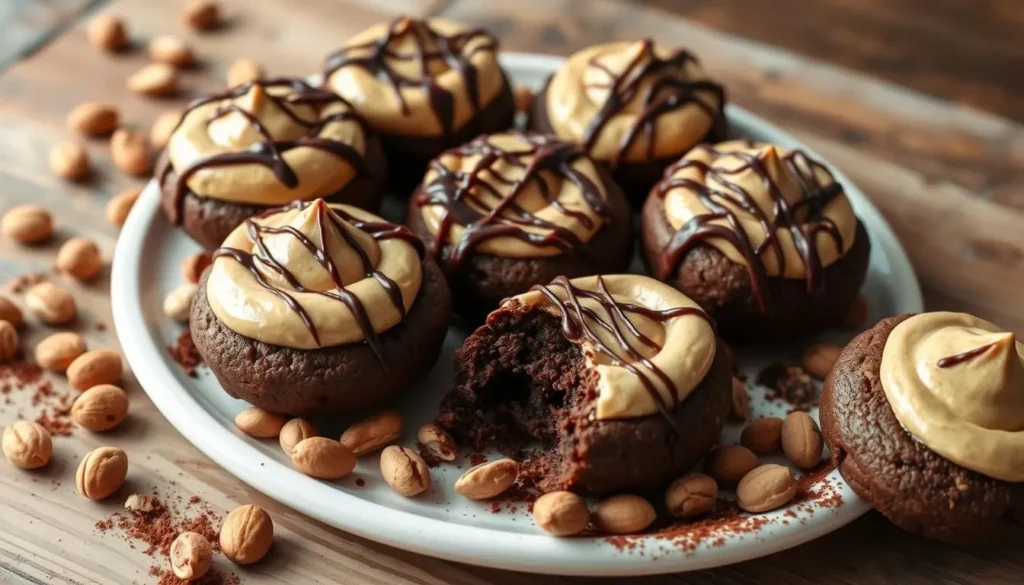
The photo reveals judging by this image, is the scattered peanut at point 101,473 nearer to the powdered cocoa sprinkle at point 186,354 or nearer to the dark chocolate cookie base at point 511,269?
the powdered cocoa sprinkle at point 186,354

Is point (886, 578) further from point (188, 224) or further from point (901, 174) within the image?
point (188, 224)

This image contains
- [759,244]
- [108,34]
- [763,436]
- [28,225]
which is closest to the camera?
[763,436]

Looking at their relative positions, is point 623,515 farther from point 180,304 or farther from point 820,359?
point 180,304

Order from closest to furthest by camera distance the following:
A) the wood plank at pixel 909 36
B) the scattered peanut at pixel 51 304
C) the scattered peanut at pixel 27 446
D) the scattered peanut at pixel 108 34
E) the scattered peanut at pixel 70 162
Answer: the scattered peanut at pixel 27 446 → the scattered peanut at pixel 51 304 → the scattered peanut at pixel 70 162 → the scattered peanut at pixel 108 34 → the wood plank at pixel 909 36

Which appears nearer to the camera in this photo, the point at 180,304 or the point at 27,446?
the point at 27,446

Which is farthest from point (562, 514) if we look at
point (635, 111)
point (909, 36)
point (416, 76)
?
point (909, 36)

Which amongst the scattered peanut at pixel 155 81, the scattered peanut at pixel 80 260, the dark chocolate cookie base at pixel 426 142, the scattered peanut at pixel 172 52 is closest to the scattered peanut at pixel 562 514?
the dark chocolate cookie base at pixel 426 142

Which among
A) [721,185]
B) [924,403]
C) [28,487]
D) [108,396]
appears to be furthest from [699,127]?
[28,487]
